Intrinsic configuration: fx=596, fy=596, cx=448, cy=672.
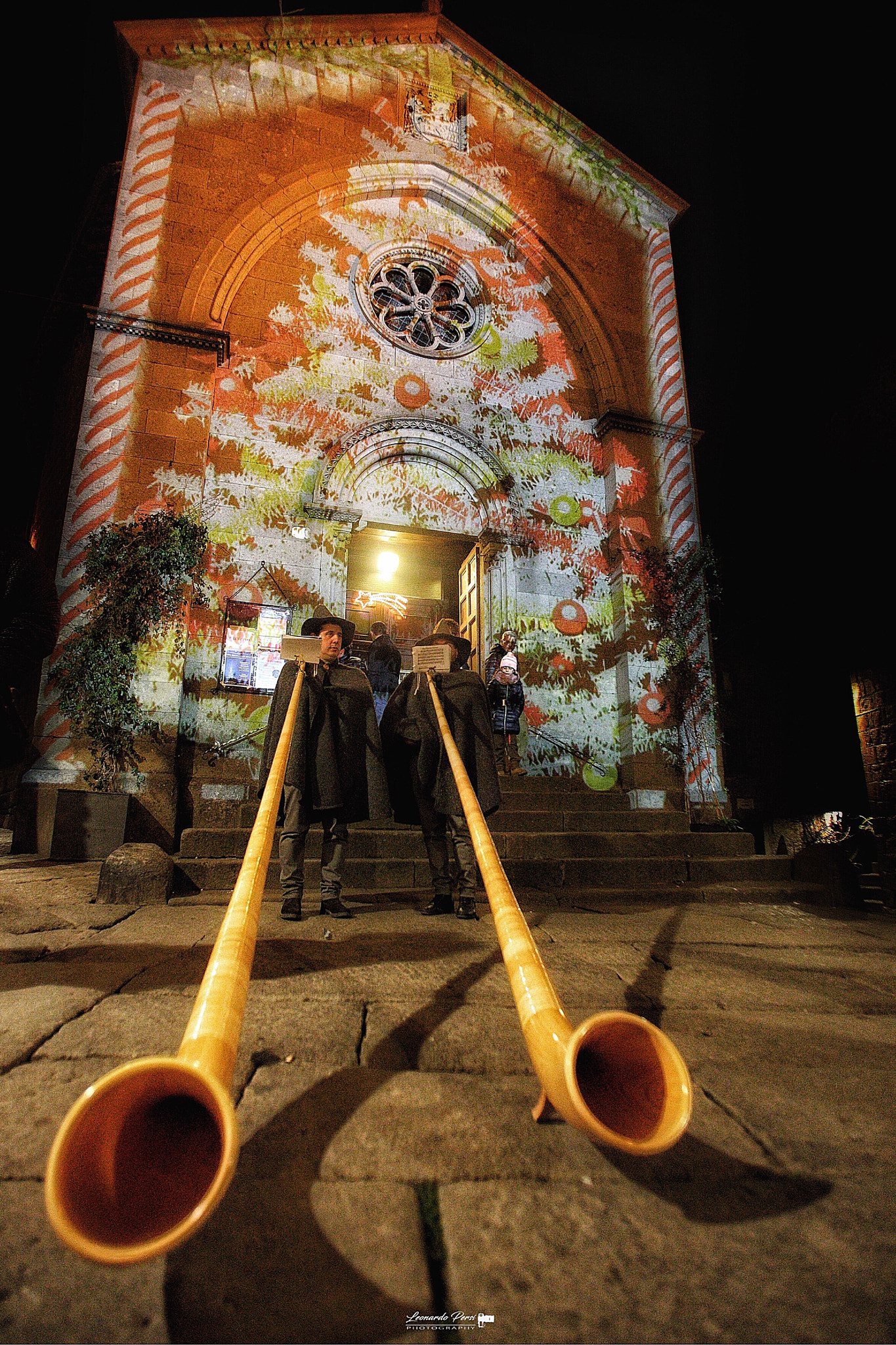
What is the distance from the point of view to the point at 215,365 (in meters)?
7.49

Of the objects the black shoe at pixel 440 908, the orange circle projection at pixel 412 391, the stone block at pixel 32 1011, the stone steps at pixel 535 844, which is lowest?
the stone block at pixel 32 1011

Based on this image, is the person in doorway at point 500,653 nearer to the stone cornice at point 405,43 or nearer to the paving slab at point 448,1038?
the paving slab at point 448,1038

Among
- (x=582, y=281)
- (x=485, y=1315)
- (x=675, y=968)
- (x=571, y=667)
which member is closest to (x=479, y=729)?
(x=675, y=968)

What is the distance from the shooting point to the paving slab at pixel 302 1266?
2.85ft

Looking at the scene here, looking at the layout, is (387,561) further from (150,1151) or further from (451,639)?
(150,1151)

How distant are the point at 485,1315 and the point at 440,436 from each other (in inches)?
349

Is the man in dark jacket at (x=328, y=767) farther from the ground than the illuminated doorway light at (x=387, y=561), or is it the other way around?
the illuminated doorway light at (x=387, y=561)

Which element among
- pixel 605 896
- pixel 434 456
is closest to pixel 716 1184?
pixel 605 896

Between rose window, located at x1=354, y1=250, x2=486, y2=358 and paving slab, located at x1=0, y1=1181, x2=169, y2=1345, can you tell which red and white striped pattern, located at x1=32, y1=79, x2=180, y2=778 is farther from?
paving slab, located at x1=0, y1=1181, x2=169, y2=1345

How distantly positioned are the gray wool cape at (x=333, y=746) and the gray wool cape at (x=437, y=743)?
22cm

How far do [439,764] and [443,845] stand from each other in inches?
21.7

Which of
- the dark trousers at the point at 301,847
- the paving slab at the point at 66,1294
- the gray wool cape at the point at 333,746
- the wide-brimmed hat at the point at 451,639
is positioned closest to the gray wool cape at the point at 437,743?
the gray wool cape at the point at 333,746

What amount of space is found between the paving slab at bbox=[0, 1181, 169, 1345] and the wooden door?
293 inches

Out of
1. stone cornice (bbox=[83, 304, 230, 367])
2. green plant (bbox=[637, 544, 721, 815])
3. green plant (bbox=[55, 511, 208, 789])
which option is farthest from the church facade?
green plant (bbox=[55, 511, 208, 789])
